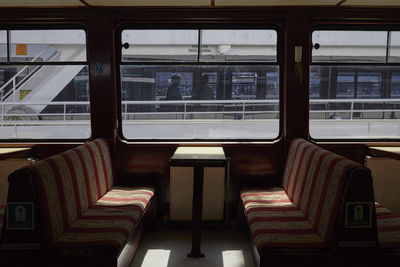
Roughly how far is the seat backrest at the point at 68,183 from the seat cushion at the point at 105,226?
70 mm

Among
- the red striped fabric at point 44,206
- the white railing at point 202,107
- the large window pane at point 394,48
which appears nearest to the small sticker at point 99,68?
the white railing at point 202,107

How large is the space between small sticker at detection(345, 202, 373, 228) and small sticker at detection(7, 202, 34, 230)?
1984 mm

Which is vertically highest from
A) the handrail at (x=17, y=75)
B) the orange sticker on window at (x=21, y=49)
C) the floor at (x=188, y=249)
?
the orange sticker on window at (x=21, y=49)

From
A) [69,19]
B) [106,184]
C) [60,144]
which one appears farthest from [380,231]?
[69,19]

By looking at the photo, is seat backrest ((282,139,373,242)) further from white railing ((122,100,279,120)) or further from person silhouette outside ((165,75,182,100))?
person silhouette outside ((165,75,182,100))

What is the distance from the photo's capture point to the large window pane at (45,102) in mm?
3939

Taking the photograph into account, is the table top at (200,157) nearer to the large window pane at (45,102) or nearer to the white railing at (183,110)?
the white railing at (183,110)

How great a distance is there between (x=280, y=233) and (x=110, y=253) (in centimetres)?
115

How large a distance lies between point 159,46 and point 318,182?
2.29 m

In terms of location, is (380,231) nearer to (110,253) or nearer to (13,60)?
(110,253)
